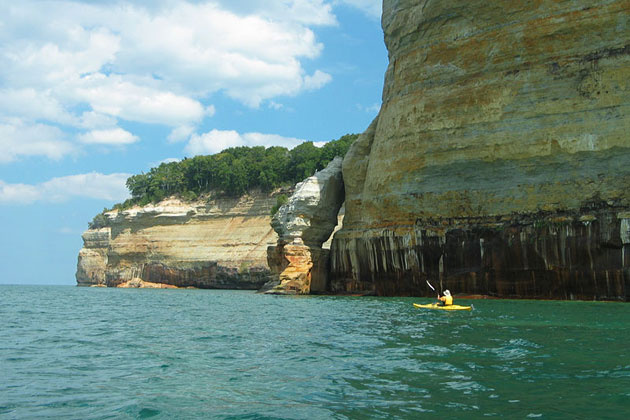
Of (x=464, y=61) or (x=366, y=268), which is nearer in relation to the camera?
(x=464, y=61)

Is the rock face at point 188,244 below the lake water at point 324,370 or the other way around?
the other way around

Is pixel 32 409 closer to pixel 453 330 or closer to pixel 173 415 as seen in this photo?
pixel 173 415

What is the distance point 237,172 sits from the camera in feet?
254

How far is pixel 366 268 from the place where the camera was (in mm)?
40875

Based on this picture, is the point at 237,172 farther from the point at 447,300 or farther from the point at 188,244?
the point at 447,300

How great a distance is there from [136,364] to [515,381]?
7.48m

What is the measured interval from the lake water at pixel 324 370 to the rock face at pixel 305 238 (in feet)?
75.8

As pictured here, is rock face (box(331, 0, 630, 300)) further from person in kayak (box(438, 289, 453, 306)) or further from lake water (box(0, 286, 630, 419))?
lake water (box(0, 286, 630, 419))

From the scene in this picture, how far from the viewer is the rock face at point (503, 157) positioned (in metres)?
30.5

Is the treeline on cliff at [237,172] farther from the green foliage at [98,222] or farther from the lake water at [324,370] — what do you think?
the lake water at [324,370]

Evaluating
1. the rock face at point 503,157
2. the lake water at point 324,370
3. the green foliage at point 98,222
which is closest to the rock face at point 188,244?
the green foliage at point 98,222

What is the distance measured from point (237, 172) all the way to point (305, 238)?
3331 centimetres

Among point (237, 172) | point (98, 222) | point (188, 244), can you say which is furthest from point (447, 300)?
point (98, 222)

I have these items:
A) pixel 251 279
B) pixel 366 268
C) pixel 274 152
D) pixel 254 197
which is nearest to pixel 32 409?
pixel 366 268
